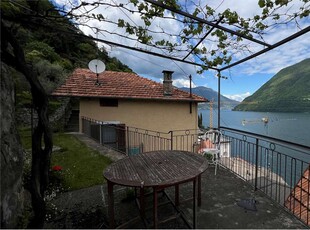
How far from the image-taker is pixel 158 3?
1969 millimetres

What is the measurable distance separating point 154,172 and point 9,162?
4.45 ft

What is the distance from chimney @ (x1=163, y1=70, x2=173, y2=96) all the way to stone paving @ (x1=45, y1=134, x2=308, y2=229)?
718 centimetres

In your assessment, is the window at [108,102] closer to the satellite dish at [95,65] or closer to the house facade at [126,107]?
the house facade at [126,107]

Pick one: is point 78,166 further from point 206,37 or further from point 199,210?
point 206,37

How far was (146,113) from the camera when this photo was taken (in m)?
9.56

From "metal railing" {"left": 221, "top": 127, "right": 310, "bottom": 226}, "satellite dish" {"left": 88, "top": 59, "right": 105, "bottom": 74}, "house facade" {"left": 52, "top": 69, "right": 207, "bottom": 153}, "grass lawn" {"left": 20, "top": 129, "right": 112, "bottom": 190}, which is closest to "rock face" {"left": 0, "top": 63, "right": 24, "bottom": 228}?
→ "grass lawn" {"left": 20, "top": 129, "right": 112, "bottom": 190}

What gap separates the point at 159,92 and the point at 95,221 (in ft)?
27.3

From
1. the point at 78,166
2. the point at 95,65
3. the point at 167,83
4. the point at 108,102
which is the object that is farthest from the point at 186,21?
the point at 167,83

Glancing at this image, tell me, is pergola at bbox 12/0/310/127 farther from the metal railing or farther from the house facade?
the house facade

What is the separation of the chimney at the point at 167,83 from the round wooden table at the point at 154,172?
24.5ft

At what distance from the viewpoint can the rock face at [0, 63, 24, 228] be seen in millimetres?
1390

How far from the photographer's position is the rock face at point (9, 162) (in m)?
1.39

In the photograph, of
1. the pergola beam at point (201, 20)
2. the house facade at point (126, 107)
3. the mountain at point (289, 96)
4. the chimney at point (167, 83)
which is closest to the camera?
the pergola beam at point (201, 20)

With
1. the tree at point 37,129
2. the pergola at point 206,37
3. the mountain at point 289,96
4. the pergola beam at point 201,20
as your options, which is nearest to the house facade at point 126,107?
the pergola at point 206,37
